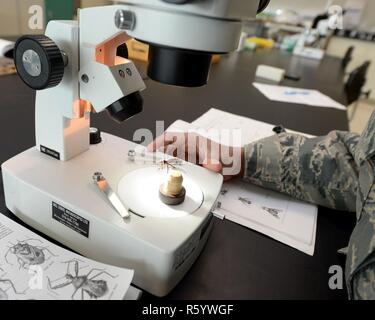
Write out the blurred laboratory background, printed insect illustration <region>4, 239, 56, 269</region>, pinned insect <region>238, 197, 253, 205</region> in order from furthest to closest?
the blurred laboratory background, pinned insect <region>238, 197, 253, 205</region>, printed insect illustration <region>4, 239, 56, 269</region>

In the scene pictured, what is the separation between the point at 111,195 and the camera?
1.52ft

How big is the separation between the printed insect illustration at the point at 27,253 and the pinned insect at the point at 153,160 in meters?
0.21

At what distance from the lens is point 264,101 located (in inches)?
51.1

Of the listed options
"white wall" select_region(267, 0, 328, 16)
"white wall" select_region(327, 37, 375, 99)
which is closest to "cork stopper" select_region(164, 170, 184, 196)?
"white wall" select_region(267, 0, 328, 16)

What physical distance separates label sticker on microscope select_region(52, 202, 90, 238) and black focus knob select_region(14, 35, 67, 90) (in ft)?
0.60

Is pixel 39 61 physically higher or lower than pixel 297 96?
higher

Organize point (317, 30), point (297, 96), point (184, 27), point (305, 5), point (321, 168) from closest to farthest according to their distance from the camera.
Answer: point (184, 27), point (321, 168), point (297, 96), point (317, 30), point (305, 5)

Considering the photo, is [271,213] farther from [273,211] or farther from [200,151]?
[200,151]

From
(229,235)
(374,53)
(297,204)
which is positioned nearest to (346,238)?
(297,204)

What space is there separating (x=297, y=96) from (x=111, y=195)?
47.0 inches

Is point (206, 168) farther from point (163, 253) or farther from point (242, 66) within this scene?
point (242, 66)

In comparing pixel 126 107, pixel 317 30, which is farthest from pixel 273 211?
pixel 317 30

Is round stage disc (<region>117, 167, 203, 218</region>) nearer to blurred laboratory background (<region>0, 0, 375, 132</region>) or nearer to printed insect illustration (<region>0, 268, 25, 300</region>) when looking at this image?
printed insect illustration (<region>0, 268, 25, 300</region>)

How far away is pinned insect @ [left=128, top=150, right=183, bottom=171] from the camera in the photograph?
0.56 metres
